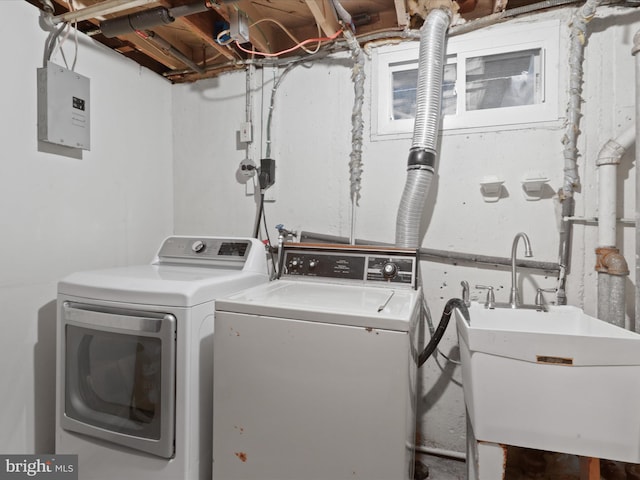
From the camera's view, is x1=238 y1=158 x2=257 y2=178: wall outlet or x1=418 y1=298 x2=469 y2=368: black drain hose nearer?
x1=418 y1=298 x2=469 y2=368: black drain hose

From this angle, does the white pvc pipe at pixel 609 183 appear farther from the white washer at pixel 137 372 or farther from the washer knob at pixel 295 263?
the white washer at pixel 137 372

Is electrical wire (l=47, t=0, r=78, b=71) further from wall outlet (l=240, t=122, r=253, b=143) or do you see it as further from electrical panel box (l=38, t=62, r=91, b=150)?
wall outlet (l=240, t=122, r=253, b=143)

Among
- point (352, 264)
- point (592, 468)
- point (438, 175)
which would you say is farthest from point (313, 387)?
point (438, 175)

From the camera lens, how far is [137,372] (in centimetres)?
132

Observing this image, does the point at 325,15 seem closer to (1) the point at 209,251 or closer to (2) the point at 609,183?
(1) the point at 209,251

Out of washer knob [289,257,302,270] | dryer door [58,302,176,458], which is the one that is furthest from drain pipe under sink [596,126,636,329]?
dryer door [58,302,176,458]

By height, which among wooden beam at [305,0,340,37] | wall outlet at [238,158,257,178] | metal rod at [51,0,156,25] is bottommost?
wall outlet at [238,158,257,178]

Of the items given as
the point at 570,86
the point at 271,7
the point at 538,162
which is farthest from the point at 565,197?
the point at 271,7

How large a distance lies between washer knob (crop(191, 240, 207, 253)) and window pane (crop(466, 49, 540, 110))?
160 centimetres

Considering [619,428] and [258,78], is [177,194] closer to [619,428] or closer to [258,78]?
[258,78]

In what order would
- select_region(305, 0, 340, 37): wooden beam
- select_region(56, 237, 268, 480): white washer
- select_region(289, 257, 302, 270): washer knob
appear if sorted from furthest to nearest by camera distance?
1. select_region(289, 257, 302, 270): washer knob
2. select_region(305, 0, 340, 37): wooden beam
3. select_region(56, 237, 268, 480): white washer

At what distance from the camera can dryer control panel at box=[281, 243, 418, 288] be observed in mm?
1550

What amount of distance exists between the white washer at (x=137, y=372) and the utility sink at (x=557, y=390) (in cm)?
99

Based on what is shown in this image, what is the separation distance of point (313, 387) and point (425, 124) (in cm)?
130
